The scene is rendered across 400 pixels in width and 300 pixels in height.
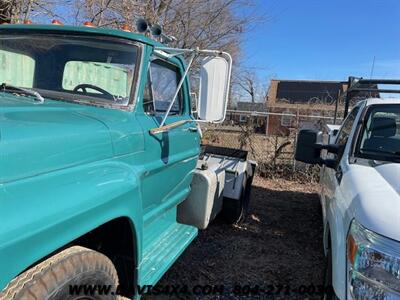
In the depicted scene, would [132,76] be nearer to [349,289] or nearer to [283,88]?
[349,289]

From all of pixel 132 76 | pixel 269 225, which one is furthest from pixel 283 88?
pixel 132 76

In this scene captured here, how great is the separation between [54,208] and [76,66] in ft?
5.37

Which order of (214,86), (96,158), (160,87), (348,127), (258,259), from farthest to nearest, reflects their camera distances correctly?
(258,259) < (348,127) < (160,87) < (214,86) < (96,158)

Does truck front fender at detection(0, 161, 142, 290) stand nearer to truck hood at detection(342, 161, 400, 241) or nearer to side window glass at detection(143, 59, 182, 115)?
side window glass at detection(143, 59, 182, 115)

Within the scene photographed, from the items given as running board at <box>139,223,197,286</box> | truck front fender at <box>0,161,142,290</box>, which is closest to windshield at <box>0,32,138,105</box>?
truck front fender at <box>0,161,142,290</box>

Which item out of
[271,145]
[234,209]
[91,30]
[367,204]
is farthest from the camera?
[271,145]

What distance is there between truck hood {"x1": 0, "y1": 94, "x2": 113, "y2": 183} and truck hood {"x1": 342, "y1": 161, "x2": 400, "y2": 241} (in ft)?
4.89

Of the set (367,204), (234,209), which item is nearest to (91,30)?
(367,204)

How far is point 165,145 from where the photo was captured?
3227 millimetres

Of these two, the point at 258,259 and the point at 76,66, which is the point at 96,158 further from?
the point at 258,259

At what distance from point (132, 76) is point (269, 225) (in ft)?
12.2

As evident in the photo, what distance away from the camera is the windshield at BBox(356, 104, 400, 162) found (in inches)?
136

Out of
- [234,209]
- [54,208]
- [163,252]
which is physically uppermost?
[54,208]

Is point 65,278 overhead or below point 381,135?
below
